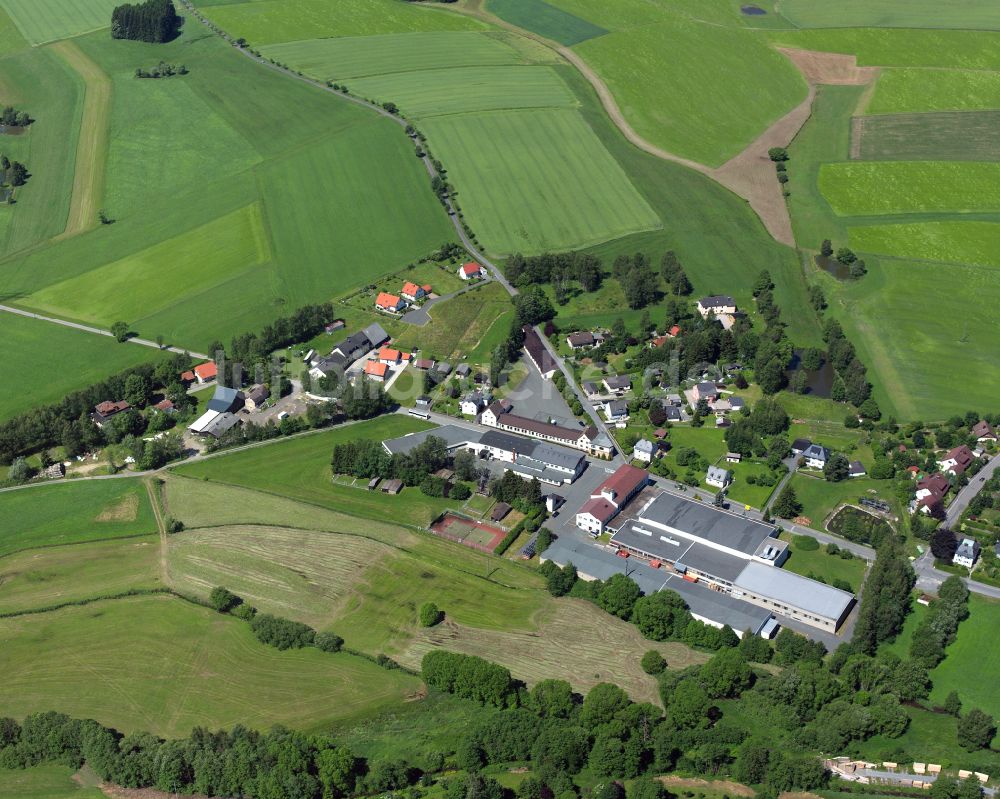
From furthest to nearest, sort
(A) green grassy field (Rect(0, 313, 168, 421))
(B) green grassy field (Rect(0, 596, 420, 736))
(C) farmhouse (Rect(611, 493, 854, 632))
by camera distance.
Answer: (A) green grassy field (Rect(0, 313, 168, 421))
(C) farmhouse (Rect(611, 493, 854, 632))
(B) green grassy field (Rect(0, 596, 420, 736))

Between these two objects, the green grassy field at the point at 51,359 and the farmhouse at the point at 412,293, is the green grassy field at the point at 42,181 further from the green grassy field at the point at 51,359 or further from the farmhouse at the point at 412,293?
the farmhouse at the point at 412,293

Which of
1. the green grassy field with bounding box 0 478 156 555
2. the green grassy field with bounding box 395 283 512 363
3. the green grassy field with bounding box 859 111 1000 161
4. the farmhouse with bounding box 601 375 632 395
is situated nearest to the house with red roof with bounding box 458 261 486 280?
the green grassy field with bounding box 395 283 512 363

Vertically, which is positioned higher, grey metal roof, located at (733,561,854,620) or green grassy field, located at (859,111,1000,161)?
green grassy field, located at (859,111,1000,161)

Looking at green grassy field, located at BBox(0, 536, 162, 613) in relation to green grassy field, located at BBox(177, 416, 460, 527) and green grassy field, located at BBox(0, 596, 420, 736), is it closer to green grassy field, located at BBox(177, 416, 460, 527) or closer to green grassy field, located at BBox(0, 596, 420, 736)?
green grassy field, located at BBox(0, 596, 420, 736)

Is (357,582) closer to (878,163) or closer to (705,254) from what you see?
(705,254)

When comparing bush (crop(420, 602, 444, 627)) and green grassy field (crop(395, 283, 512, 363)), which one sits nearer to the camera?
bush (crop(420, 602, 444, 627))

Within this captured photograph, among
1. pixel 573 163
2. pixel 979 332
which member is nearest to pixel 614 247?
pixel 573 163

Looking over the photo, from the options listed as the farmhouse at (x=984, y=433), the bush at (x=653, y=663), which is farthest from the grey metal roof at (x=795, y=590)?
the farmhouse at (x=984, y=433)
